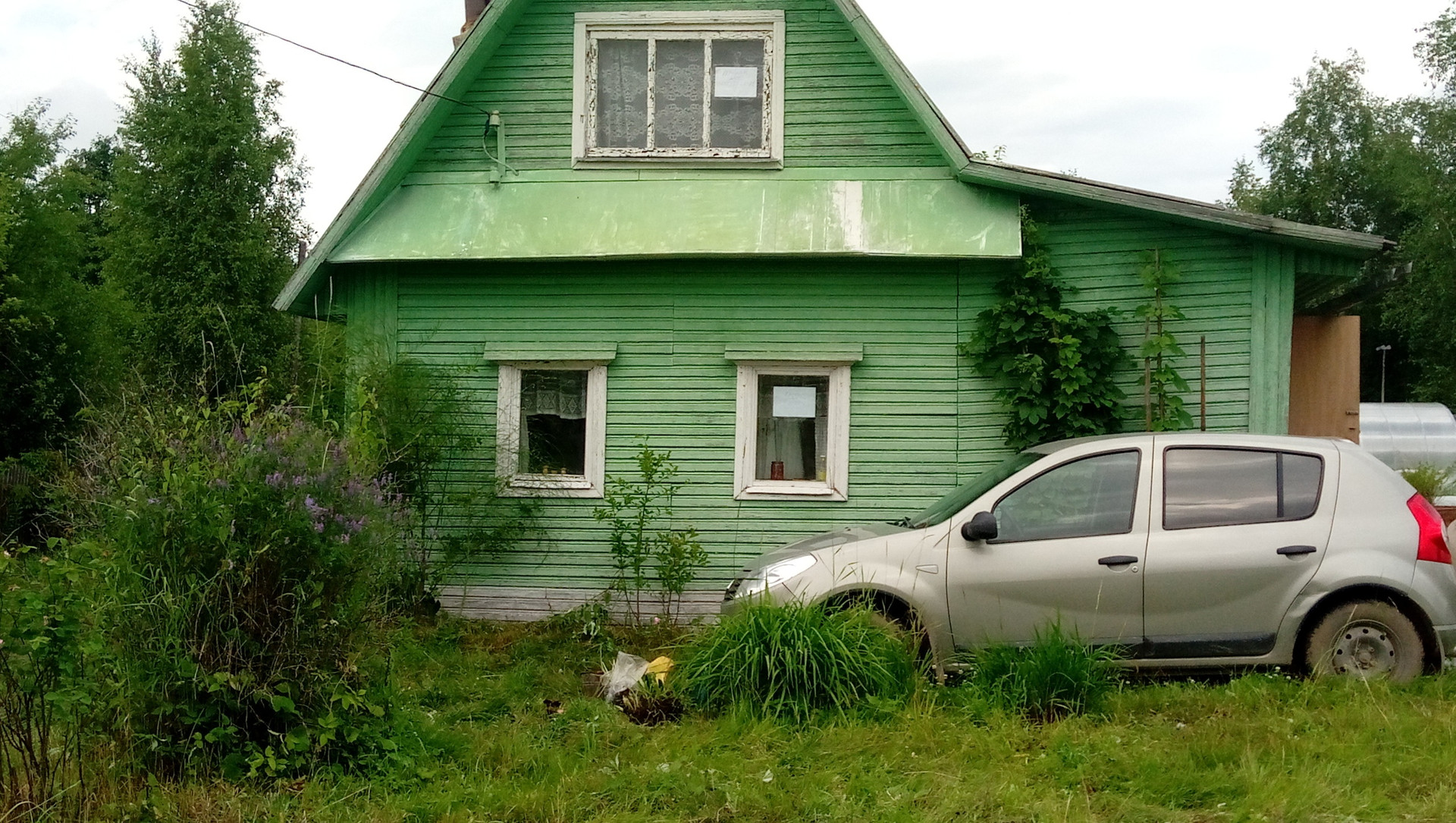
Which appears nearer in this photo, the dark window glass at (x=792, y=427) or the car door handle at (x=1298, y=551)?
the car door handle at (x=1298, y=551)

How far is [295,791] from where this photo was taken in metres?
4.91

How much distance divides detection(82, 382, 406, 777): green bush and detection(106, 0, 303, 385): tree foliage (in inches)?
987

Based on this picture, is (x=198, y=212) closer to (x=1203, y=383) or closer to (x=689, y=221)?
(x=689, y=221)

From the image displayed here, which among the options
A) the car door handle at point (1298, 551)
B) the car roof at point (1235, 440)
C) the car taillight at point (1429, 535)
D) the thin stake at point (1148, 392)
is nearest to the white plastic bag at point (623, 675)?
the car roof at point (1235, 440)

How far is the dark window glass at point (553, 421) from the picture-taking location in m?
10.2

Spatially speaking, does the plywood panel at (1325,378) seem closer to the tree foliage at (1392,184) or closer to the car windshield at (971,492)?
the car windshield at (971,492)

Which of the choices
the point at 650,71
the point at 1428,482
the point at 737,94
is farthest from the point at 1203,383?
the point at 1428,482

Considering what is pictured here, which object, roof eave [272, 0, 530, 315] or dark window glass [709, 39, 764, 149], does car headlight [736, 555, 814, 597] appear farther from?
roof eave [272, 0, 530, 315]

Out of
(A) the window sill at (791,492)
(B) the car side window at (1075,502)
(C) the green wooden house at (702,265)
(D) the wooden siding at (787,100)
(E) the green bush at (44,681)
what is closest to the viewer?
(E) the green bush at (44,681)

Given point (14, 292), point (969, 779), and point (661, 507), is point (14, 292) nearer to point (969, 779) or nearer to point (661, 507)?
point (661, 507)

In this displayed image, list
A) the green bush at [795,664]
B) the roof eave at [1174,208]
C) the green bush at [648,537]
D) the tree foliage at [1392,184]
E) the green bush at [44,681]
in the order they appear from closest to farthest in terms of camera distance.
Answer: the green bush at [44,681] → the green bush at [795,664] → the roof eave at [1174,208] → the green bush at [648,537] → the tree foliage at [1392,184]

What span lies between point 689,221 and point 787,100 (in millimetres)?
1443

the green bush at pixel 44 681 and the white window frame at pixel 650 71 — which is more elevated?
the white window frame at pixel 650 71

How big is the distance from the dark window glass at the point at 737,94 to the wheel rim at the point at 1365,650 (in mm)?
6231
